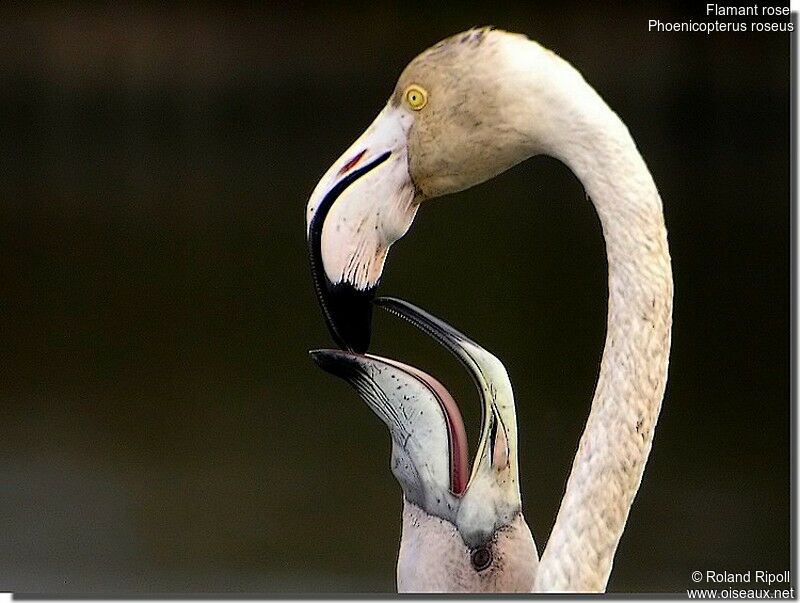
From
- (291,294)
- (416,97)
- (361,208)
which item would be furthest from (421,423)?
(291,294)

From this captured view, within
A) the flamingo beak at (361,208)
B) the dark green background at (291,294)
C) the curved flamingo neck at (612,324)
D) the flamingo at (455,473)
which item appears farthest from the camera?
the dark green background at (291,294)

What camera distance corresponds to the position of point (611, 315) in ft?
4.50

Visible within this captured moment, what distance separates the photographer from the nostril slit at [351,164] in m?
1.46

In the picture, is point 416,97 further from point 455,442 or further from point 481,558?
point 481,558

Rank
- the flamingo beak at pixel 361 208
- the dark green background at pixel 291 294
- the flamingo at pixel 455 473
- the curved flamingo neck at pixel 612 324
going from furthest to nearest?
the dark green background at pixel 291 294, the flamingo at pixel 455 473, the flamingo beak at pixel 361 208, the curved flamingo neck at pixel 612 324

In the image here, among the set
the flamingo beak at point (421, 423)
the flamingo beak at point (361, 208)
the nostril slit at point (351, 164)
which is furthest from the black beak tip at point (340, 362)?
the nostril slit at point (351, 164)

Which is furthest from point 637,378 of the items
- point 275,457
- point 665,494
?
point 275,457

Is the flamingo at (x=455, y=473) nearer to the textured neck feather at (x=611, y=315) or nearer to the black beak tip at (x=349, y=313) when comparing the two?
the black beak tip at (x=349, y=313)

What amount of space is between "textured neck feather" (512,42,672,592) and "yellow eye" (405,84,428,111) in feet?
0.39

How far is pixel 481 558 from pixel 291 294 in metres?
0.66

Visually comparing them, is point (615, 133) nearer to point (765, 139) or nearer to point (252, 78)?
point (765, 139)

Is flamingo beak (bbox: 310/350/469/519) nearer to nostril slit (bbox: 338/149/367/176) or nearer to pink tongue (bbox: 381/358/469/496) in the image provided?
pink tongue (bbox: 381/358/469/496)

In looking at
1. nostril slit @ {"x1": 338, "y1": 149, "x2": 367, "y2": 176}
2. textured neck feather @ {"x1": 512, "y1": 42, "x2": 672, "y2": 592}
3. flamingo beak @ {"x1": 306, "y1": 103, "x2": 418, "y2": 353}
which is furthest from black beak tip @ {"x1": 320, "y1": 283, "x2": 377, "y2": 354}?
textured neck feather @ {"x1": 512, "y1": 42, "x2": 672, "y2": 592}

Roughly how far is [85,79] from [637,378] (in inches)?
43.2
